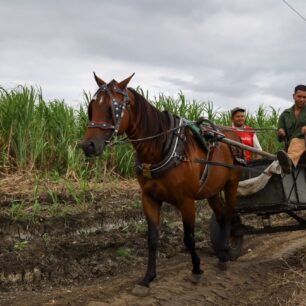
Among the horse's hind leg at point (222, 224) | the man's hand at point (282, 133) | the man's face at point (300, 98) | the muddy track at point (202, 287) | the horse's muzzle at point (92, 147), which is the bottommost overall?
the muddy track at point (202, 287)

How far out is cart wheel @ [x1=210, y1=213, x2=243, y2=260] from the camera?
6.67 metres

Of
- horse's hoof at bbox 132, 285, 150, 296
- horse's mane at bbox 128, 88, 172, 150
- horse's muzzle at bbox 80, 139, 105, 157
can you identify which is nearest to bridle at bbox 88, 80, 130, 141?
horse's muzzle at bbox 80, 139, 105, 157

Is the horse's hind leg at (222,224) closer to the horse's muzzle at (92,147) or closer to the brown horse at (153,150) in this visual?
the brown horse at (153,150)

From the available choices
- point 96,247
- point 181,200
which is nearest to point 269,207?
point 181,200

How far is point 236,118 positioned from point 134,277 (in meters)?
2.87

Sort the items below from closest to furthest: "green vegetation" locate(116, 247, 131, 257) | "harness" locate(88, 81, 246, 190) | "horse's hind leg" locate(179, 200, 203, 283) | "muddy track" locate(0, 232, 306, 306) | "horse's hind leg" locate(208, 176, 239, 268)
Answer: "harness" locate(88, 81, 246, 190) → "muddy track" locate(0, 232, 306, 306) → "horse's hind leg" locate(179, 200, 203, 283) → "horse's hind leg" locate(208, 176, 239, 268) → "green vegetation" locate(116, 247, 131, 257)

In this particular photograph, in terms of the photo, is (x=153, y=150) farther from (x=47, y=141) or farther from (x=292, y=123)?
(x=47, y=141)

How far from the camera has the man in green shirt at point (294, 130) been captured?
229 inches

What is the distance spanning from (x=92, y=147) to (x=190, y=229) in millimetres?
1617

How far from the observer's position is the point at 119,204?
25.4 ft

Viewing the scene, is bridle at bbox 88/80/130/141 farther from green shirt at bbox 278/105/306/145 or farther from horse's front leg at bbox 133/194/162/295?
green shirt at bbox 278/105/306/145

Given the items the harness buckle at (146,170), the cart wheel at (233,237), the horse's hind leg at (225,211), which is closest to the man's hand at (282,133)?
the horse's hind leg at (225,211)

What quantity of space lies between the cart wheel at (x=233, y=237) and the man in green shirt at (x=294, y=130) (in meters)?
1.26

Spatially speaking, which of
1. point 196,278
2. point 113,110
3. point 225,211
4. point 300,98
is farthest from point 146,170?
point 300,98
